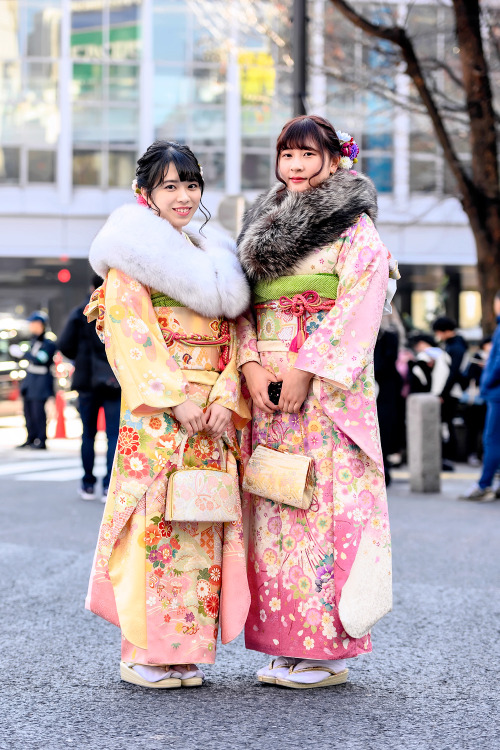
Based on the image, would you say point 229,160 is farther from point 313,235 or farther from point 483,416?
point 313,235

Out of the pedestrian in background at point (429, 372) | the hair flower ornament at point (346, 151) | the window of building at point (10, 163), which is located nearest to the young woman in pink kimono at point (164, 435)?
the hair flower ornament at point (346, 151)

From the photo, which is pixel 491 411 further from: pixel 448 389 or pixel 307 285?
pixel 307 285

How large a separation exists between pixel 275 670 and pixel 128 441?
90 cm

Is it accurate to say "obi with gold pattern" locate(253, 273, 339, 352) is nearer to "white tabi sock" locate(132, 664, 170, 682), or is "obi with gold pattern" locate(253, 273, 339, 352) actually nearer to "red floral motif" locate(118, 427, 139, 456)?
"red floral motif" locate(118, 427, 139, 456)

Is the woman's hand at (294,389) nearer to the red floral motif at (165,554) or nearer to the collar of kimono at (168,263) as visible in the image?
the collar of kimono at (168,263)

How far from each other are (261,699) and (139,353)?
3.82 feet

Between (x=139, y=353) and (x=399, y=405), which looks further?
(x=399, y=405)

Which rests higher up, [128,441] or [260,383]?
[260,383]

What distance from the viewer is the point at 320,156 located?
3.72 m

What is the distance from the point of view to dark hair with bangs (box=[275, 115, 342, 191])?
370 cm

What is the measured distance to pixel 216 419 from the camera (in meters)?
3.61

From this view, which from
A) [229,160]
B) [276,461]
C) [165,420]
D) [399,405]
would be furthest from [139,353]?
[229,160]

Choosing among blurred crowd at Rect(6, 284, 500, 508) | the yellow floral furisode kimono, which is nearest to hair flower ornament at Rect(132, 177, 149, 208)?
the yellow floral furisode kimono

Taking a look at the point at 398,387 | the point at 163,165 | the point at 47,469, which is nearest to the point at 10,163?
the point at 47,469
